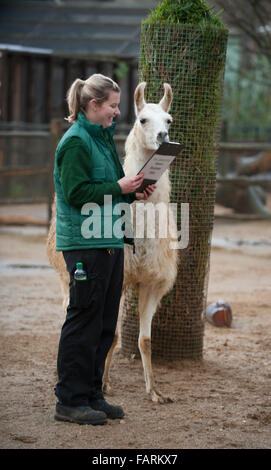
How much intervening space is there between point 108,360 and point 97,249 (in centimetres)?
123

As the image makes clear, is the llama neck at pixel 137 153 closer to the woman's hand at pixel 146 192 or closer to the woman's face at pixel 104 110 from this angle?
the woman's hand at pixel 146 192

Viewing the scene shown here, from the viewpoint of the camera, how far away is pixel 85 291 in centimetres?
371

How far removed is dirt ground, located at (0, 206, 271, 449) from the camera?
148 inches

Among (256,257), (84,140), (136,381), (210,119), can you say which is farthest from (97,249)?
(256,257)

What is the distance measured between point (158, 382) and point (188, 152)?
Answer: 1.59 m

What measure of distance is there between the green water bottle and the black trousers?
0.02 m

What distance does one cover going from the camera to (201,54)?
502cm

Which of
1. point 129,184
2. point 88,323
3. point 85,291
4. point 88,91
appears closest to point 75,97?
point 88,91

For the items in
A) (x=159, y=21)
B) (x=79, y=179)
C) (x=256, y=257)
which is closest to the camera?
(x=79, y=179)

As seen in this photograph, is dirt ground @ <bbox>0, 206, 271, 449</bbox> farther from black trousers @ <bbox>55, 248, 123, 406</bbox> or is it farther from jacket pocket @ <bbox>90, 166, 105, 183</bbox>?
jacket pocket @ <bbox>90, 166, 105, 183</bbox>

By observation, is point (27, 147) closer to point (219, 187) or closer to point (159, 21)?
point (219, 187)

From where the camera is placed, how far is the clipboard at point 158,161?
3709mm

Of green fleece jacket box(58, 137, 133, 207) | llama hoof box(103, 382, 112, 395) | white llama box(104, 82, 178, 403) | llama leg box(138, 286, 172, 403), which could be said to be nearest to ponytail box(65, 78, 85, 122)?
green fleece jacket box(58, 137, 133, 207)

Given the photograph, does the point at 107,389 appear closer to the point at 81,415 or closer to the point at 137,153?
the point at 81,415
